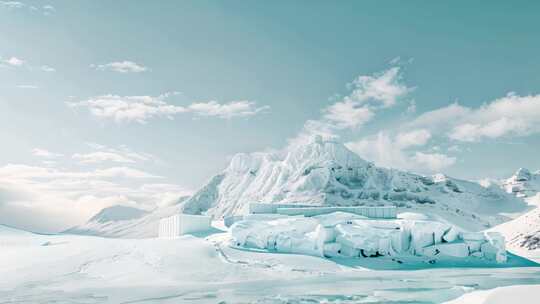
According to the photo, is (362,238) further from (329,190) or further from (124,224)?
(124,224)

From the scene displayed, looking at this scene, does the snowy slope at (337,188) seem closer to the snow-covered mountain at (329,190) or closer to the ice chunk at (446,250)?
the snow-covered mountain at (329,190)

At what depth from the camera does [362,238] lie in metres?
37.5

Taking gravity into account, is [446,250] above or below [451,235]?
below

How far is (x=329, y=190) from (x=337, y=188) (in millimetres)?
2194

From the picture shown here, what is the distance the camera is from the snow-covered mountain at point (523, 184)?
182 meters

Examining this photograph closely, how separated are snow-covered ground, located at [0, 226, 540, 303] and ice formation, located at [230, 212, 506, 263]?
47.7 inches

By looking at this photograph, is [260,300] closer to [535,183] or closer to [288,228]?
[288,228]

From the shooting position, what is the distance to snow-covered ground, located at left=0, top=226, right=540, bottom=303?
21344 millimetres

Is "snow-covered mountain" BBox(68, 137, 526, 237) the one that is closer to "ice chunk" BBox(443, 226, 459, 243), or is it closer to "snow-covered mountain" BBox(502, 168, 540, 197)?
"snow-covered mountain" BBox(502, 168, 540, 197)

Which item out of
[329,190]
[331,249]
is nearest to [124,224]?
[329,190]

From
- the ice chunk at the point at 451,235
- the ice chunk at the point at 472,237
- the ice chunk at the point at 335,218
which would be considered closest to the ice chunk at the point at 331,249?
the ice chunk at the point at 335,218

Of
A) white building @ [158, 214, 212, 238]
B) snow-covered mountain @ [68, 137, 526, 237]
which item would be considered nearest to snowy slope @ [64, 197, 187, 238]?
snow-covered mountain @ [68, 137, 526, 237]

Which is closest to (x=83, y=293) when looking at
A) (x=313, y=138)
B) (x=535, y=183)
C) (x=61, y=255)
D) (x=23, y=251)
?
(x=61, y=255)

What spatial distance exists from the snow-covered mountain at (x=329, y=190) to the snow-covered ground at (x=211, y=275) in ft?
194
